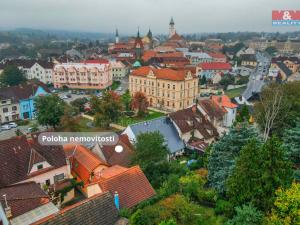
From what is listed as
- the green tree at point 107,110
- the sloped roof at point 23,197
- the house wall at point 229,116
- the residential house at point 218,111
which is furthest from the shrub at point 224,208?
the green tree at point 107,110

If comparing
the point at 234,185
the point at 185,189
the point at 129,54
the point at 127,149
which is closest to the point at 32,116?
the point at 127,149

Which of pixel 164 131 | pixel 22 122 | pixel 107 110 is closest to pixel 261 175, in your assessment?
pixel 164 131

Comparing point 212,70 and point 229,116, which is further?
point 212,70

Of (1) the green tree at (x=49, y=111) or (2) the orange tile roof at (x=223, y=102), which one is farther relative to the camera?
(2) the orange tile roof at (x=223, y=102)

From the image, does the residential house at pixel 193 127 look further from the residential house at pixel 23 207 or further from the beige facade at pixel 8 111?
the beige facade at pixel 8 111

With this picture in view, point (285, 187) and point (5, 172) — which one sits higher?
point (285, 187)

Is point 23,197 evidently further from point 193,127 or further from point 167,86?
point 167,86

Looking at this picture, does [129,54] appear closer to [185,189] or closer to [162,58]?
[162,58]
